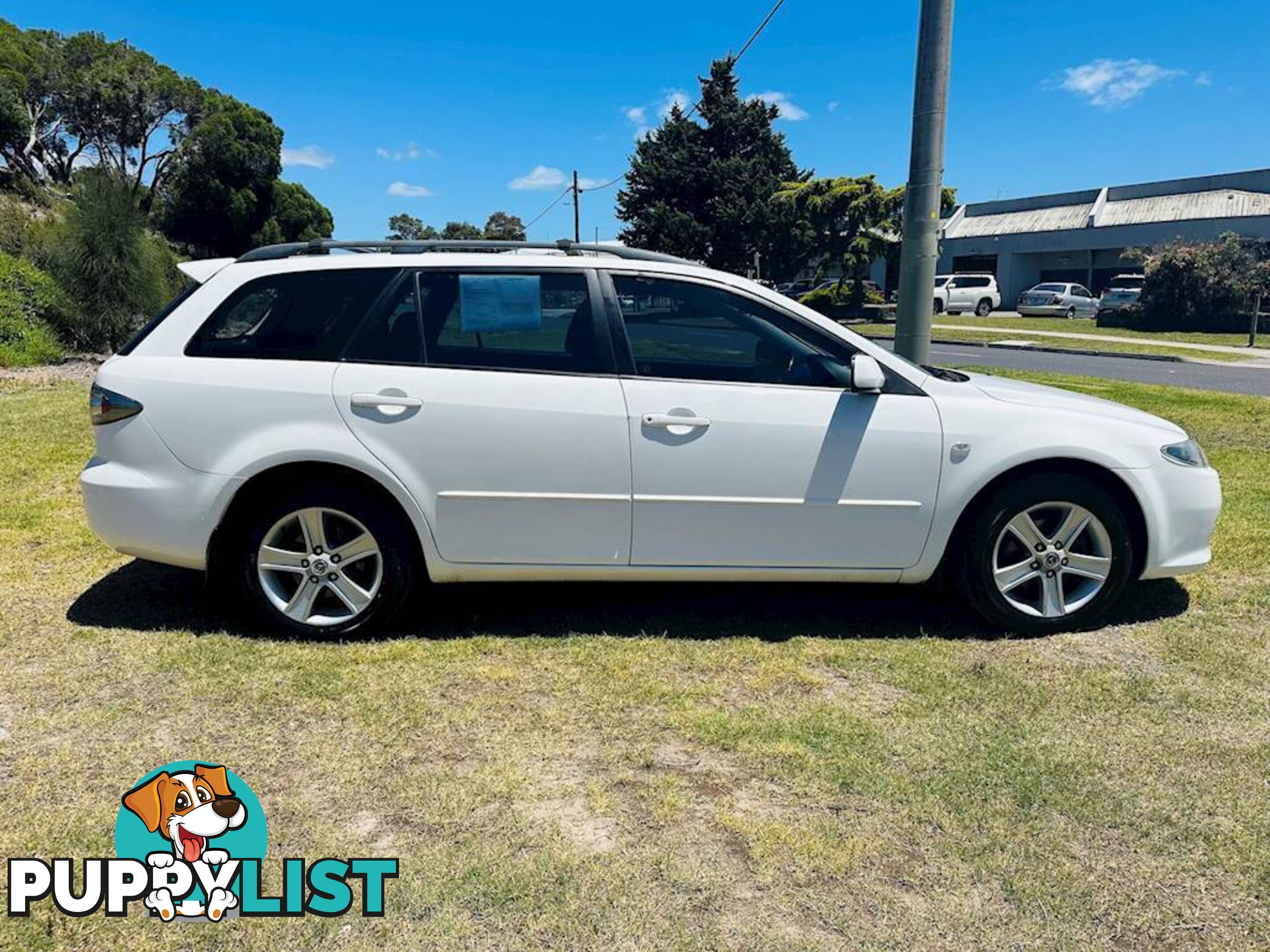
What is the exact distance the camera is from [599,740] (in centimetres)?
308

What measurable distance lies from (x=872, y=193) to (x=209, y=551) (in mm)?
32188

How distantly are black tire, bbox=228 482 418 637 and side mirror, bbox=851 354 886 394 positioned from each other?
6.50 ft

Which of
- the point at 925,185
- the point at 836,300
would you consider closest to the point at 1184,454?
the point at 925,185

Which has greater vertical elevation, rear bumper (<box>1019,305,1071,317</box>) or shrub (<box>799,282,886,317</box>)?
shrub (<box>799,282,886,317</box>)

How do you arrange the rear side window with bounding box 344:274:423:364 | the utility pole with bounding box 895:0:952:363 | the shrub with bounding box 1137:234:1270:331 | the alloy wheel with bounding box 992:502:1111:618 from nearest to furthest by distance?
the rear side window with bounding box 344:274:423:364 < the alloy wheel with bounding box 992:502:1111:618 < the utility pole with bounding box 895:0:952:363 < the shrub with bounding box 1137:234:1270:331

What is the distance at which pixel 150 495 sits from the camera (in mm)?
3695

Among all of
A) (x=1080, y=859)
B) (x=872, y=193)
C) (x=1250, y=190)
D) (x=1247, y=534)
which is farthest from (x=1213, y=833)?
(x=1250, y=190)

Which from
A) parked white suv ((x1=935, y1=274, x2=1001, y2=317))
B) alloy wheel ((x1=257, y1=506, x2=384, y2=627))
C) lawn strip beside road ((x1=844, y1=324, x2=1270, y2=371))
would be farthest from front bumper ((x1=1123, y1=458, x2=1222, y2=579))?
parked white suv ((x1=935, y1=274, x2=1001, y2=317))

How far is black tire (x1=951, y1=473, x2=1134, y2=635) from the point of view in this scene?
3.82m

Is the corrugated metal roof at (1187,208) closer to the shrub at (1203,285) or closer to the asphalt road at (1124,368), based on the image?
the shrub at (1203,285)

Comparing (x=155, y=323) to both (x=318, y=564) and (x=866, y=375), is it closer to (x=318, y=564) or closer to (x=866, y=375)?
(x=318, y=564)

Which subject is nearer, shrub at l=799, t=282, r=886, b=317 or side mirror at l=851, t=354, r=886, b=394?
side mirror at l=851, t=354, r=886, b=394

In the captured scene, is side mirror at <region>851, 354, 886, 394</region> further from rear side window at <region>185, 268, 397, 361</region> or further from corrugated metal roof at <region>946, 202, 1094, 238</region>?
corrugated metal roof at <region>946, 202, 1094, 238</region>

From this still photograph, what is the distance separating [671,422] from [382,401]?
119cm
